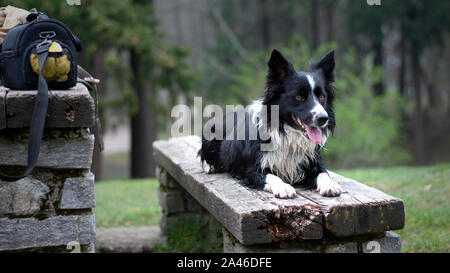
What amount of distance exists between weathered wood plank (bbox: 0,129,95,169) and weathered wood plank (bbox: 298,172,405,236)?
158cm

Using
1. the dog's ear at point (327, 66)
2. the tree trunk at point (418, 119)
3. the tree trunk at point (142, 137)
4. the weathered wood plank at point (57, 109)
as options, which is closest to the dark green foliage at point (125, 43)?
the tree trunk at point (142, 137)

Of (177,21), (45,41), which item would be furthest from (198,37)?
(45,41)

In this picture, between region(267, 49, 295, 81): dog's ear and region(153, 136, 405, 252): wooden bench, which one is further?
region(267, 49, 295, 81): dog's ear

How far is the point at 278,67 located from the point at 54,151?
168 cm

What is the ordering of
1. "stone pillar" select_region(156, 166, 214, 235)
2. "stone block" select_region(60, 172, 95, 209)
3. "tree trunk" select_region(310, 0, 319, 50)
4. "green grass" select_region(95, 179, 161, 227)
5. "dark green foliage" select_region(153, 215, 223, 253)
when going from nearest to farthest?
"stone block" select_region(60, 172, 95, 209) → "dark green foliage" select_region(153, 215, 223, 253) → "stone pillar" select_region(156, 166, 214, 235) → "green grass" select_region(95, 179, 161, 227) → "tree trunk" select_region(310, 0, 319, 50)

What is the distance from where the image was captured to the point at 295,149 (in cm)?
349

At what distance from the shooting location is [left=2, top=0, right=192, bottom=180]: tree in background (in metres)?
11.2

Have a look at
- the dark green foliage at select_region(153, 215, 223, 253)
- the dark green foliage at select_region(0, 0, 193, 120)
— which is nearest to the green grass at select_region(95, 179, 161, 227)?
the dark green foliage at select_region(153, 215, 223, 253)

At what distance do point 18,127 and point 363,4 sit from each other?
53.8ft

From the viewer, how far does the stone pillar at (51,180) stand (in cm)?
304

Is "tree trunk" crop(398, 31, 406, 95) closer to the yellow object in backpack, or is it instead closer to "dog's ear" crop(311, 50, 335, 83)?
Answer: "dog's ear" crop(311, 50, 335, 83)

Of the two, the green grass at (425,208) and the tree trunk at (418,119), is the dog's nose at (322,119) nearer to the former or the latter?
the green grass at (425,208)

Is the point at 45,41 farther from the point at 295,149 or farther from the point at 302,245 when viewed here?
the point at 302,245
